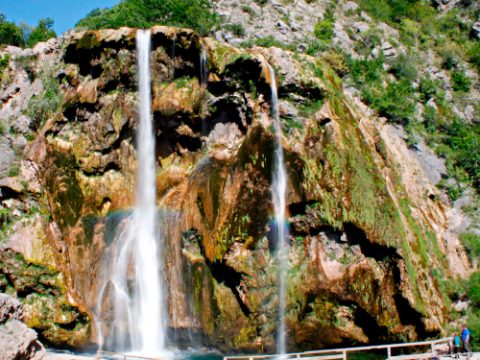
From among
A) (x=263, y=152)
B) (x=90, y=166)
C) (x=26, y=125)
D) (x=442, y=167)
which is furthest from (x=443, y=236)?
(x=26, y=125)

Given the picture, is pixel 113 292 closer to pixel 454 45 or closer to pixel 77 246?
pixel 77 246

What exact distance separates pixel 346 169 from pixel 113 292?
382 inches

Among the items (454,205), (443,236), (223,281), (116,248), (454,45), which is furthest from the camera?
(454,45)

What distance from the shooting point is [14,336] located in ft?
45.3

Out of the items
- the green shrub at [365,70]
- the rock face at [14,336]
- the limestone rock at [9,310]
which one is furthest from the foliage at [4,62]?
the green shrub at [365,70]

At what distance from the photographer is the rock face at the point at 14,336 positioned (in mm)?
13344

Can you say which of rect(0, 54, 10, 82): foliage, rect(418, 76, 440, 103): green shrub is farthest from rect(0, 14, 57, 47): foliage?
rect(418, 76, 440, 103): green shrub

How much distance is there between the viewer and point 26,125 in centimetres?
2136

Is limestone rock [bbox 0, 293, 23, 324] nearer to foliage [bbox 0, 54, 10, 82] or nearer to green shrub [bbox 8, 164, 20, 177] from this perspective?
green shrub [bbox 8, 164, 20, 177]

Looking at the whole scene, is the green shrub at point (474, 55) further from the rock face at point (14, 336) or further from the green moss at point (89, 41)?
the rock face at point (14, 336)

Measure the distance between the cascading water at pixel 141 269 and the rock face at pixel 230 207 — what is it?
35 centimetres

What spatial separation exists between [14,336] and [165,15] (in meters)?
22.8

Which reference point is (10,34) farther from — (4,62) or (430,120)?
(430,120)

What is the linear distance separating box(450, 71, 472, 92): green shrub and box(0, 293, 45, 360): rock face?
82.1ft
